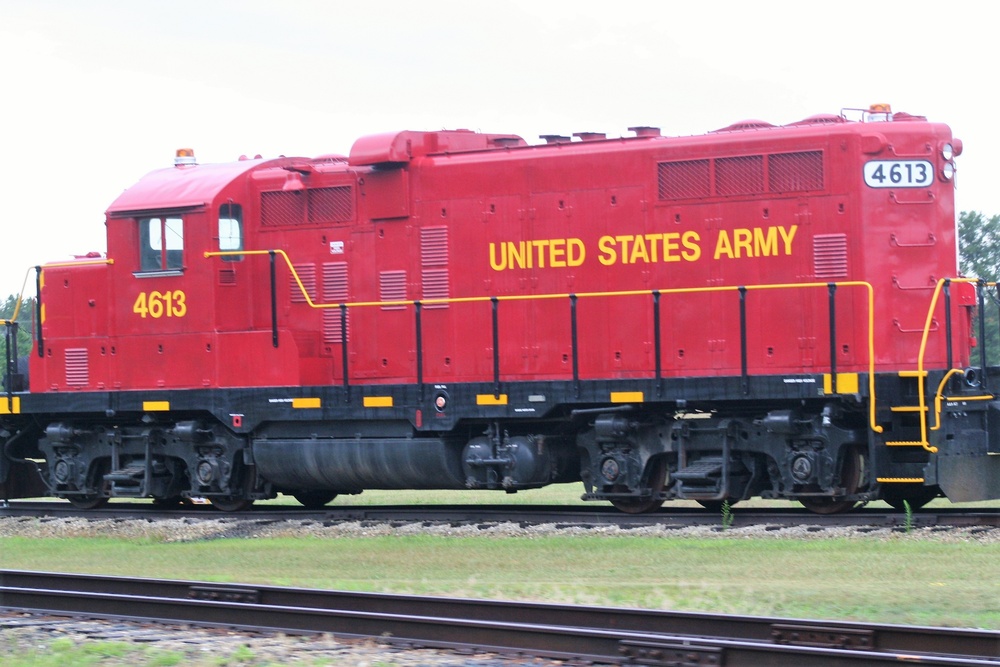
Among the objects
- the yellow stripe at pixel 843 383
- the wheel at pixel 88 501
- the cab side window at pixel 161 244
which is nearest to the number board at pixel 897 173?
the yellow stripe at pixel 843 383

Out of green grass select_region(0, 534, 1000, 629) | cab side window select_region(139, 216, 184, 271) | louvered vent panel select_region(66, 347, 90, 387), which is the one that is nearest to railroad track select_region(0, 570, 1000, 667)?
green grass select_region(0, 534, 1000, 629)

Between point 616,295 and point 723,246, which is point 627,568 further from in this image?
point 723,246

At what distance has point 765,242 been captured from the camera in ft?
42.1

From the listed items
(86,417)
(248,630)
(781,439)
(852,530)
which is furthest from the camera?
(86,417)

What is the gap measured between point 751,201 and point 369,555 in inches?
201

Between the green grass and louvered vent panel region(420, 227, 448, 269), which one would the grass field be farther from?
louvered vent panel region(420, 227, 448, 269)

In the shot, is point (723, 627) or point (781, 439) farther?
point (781, 439)

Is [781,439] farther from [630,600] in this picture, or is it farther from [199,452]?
[199,452]

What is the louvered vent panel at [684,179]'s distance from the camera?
42.8ft

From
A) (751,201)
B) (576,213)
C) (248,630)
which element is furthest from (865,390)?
(248,630)

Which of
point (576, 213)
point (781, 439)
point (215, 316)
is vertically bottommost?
point (781, 439)

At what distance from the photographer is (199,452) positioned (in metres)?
15.0

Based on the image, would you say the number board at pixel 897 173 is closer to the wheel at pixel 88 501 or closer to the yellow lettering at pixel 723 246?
the yellow lettering at pixel 723 246

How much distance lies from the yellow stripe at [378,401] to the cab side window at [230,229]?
2384mm
